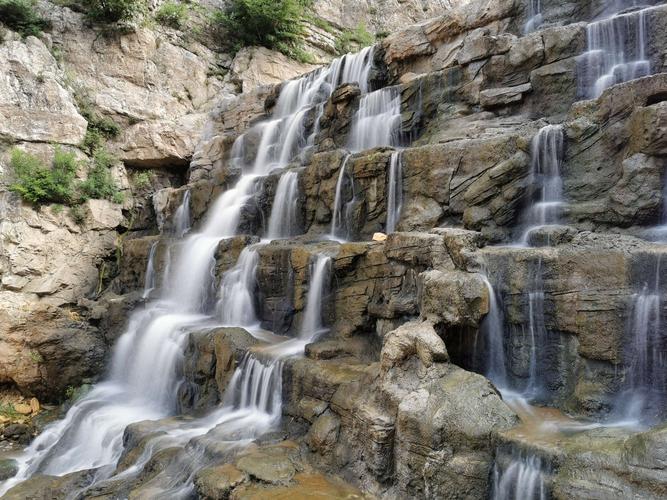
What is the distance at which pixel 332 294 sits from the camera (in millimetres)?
9086

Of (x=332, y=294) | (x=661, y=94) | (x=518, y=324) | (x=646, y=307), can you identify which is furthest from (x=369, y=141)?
(x=646, y=307)

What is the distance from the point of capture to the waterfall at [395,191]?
33.9 feet

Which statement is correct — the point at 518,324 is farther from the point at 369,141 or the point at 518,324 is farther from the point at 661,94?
the point at 369,141

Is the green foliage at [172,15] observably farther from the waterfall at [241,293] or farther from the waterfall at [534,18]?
the waterfall at [534,18]

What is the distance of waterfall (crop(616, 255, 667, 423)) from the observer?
18.2 ft

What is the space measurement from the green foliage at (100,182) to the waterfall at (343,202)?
838cm

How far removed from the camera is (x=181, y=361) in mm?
9781

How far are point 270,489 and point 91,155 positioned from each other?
45.2 feet

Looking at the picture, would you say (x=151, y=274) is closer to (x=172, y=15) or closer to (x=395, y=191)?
(x=395, y=191)

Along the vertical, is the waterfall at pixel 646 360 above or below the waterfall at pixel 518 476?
above

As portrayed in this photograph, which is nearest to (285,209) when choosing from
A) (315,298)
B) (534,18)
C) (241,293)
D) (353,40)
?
(241,293)

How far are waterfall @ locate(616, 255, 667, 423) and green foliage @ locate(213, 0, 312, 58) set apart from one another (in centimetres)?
1916

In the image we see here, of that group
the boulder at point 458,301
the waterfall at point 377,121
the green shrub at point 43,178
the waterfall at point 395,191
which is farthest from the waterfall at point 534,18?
the green shrub at point 43,178

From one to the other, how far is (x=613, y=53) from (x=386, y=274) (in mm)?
7027
